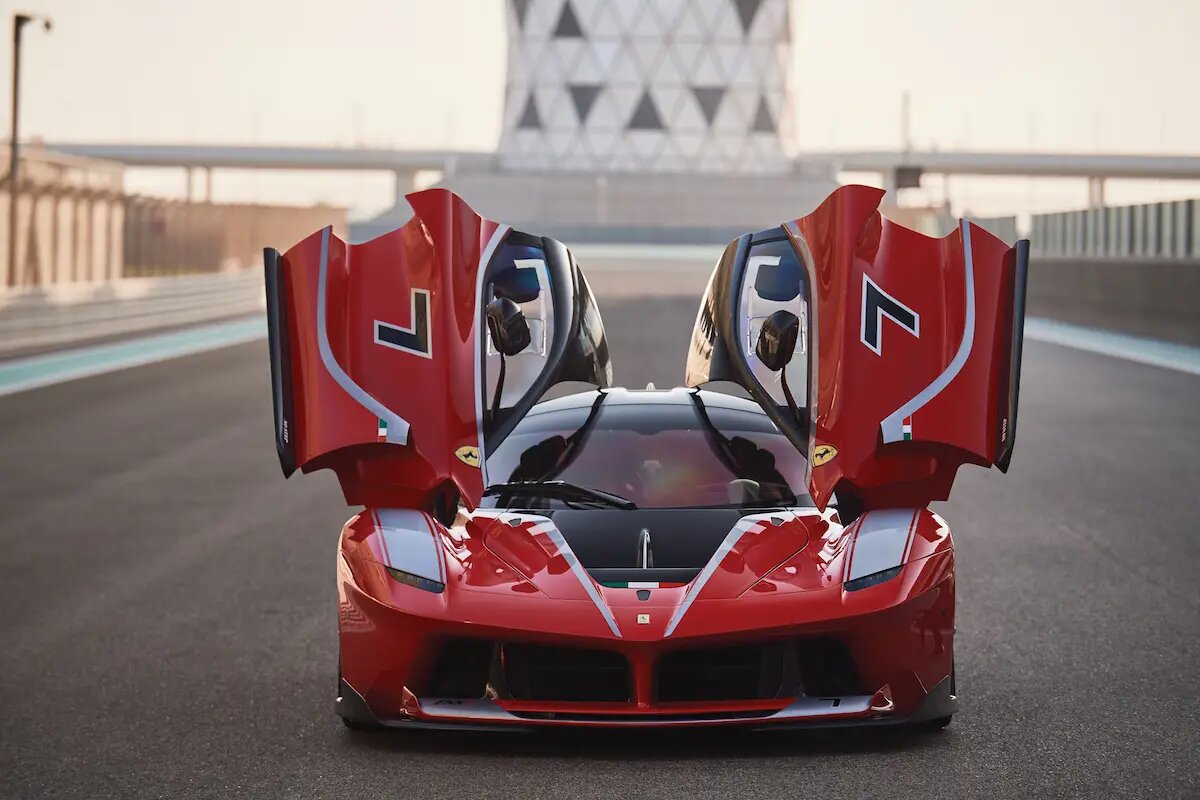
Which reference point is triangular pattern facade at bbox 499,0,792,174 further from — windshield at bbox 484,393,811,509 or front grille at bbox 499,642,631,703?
front grille at bbox 499,642,631,703

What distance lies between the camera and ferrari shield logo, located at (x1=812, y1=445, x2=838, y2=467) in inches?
260

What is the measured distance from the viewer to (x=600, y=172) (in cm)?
10094

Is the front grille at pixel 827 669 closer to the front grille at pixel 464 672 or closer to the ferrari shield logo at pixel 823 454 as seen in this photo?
the ferrari shield logo at pixel 823 454

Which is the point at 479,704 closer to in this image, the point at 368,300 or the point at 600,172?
the point at 368,300

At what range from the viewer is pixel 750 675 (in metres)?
5.91

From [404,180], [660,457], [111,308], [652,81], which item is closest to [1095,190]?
[652,81]

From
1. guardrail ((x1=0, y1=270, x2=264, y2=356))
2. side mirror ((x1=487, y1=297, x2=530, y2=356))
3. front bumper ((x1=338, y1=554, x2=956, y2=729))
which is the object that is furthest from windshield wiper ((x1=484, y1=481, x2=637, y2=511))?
guardrail ((x1=0, y1=270, x2=264, y2=356))

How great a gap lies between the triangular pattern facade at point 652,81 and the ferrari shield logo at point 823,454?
3857 inches

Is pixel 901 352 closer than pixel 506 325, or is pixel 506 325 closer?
pixel 901 352

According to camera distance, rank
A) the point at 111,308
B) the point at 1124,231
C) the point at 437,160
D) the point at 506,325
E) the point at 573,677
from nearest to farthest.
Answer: the point at 573,677
the point at 506,325
the point at 111,308
the point at 1124,231
the point at 437,160

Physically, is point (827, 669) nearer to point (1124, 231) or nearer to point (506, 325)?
point (506, 325)

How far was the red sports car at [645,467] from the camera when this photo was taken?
231 inches

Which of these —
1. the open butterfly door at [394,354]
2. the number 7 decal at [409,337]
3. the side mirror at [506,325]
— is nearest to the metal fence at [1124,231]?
the side mirror at [506,325]

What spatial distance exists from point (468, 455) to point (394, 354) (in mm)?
451
